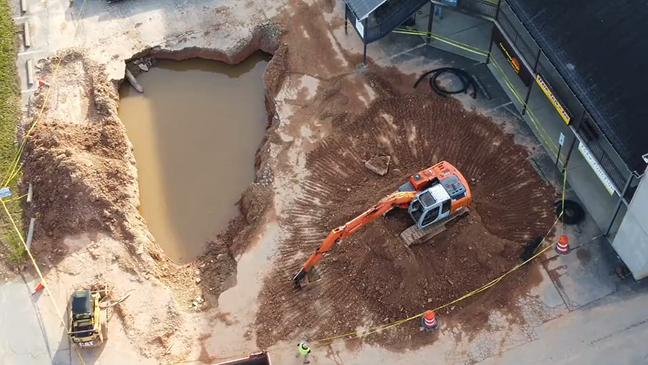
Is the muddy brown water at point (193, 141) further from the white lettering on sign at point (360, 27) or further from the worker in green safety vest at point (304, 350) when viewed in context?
the worker in green safety vest at point (304, 350)

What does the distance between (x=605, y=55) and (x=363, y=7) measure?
9.85m

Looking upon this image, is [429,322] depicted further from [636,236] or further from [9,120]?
[9,120]

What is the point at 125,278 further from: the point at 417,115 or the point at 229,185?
the point at 417,115

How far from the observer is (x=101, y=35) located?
33875 millimetres

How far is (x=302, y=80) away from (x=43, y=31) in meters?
13.4

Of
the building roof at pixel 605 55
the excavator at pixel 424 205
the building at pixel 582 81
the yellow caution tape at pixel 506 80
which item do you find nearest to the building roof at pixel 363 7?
the building at pixel 582 81

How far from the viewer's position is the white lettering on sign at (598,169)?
80.4ft

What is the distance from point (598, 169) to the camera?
24906mm

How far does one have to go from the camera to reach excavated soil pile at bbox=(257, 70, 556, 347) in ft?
82.0

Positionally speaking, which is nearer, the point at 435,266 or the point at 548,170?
the point at 435,266

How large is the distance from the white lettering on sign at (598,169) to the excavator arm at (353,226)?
6.29 m

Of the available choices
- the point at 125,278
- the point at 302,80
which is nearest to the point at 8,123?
the point at 125,278

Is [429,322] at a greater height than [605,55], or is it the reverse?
[605,55]

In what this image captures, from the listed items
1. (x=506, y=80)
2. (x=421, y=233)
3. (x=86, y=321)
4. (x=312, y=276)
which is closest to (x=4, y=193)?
(x=86, y=321)
